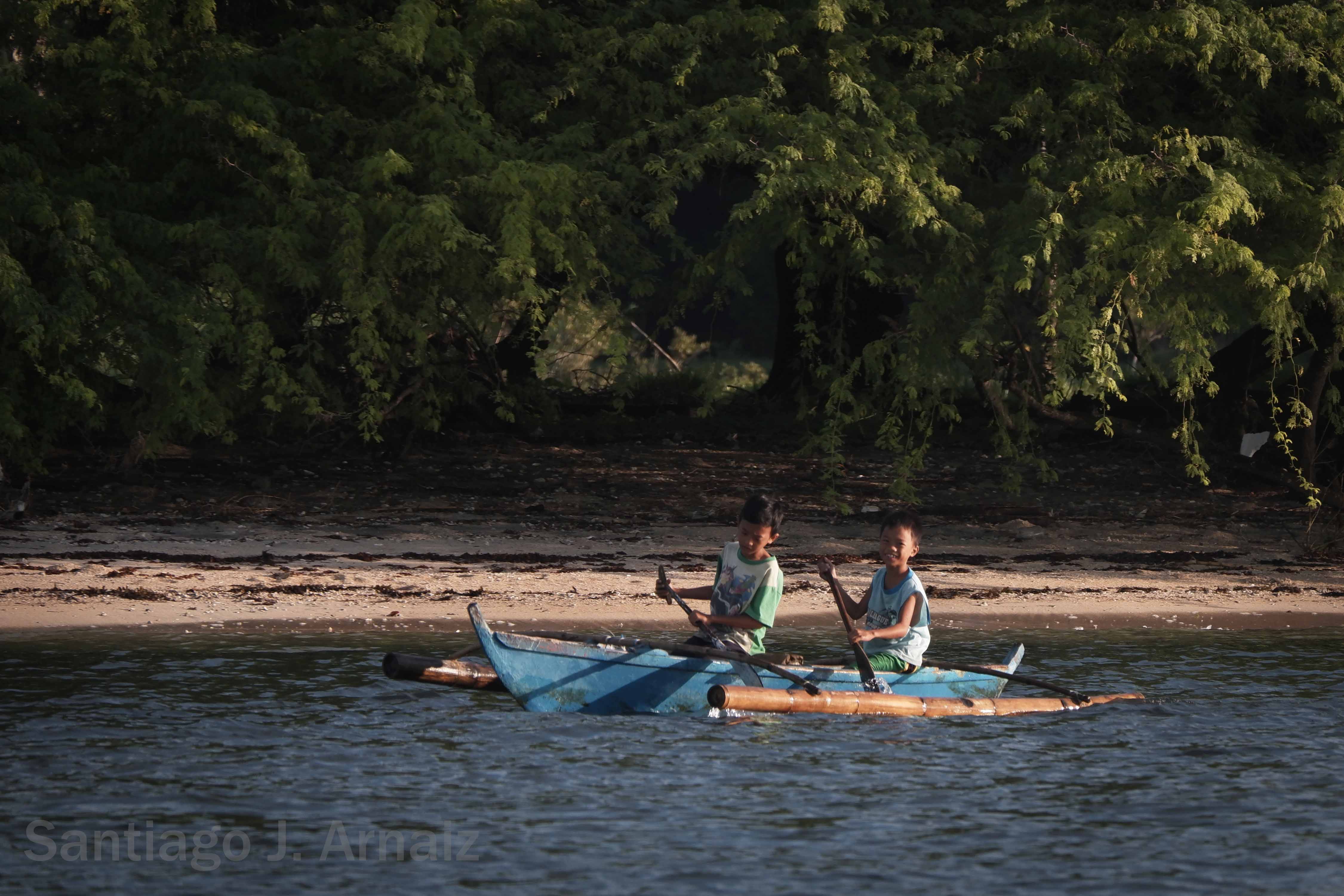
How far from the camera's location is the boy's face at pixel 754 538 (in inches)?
418

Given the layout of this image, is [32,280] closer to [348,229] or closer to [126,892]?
[348,229]

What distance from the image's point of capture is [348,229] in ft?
53.4

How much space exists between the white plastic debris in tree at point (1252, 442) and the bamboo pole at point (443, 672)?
13107 mm

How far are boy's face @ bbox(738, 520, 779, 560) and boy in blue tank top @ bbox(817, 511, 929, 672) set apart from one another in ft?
1.49

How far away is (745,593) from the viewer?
428 inches

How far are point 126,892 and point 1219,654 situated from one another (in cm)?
924

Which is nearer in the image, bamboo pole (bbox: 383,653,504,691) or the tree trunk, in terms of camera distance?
bamboo pole (bbox: 383,653,504,691)

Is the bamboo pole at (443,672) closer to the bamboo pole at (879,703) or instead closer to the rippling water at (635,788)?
the rippling water at (635,788)

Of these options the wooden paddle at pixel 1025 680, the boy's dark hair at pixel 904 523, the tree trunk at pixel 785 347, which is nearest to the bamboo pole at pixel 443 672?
the boy's dark hair at pixel 904 523

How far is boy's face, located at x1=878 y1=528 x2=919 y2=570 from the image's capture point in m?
10.6

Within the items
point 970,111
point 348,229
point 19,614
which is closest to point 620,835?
point 19,614

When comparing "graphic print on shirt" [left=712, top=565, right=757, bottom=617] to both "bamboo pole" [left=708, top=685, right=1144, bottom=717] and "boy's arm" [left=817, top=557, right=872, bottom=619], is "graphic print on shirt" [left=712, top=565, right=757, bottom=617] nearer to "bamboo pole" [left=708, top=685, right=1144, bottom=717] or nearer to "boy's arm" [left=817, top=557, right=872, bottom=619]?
"boy's arm" [left=817, top=557, right=872, bottom=619]

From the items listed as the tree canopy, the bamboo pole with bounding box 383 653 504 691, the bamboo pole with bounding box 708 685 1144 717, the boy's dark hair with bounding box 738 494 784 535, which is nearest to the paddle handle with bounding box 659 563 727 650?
the bamboo pole with bounding box 708 685 1144 717

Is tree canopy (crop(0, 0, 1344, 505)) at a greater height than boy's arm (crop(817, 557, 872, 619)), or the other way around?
tree canopy (crop(0, 0, 1344, 505))
